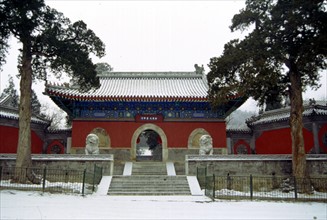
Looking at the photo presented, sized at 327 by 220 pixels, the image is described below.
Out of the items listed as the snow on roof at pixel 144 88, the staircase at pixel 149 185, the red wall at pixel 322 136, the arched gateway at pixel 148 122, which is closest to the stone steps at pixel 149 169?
the staircase at pixel 149 185

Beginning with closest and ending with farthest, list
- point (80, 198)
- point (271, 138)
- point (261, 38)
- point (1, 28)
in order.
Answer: point (80, 198) < point (1, 28) < point (261, 38) < point (271, 138)

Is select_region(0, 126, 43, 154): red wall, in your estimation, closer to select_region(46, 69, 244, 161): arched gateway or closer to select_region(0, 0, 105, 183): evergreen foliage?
select_region(46, 69, 244, 161): arched gateway

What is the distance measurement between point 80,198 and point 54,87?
28.9 ft

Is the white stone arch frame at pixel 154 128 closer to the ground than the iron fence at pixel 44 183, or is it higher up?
higher up

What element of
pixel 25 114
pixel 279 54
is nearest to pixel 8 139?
pixel 25 114

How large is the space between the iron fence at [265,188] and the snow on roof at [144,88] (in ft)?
19.3

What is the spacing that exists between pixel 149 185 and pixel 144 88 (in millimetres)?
9590

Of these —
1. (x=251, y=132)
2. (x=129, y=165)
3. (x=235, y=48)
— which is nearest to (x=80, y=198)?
(x=129, y=165)

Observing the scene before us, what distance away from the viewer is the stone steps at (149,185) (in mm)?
11523

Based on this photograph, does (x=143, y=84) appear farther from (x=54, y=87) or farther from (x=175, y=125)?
(x=54, y=87)

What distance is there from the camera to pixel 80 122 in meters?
18.4

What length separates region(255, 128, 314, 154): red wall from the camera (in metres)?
19.4

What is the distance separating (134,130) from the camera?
731 inches

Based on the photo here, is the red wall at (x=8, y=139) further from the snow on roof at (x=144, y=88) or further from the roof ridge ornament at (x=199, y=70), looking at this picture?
the roof ridge ornament at (x=199, y=70)
